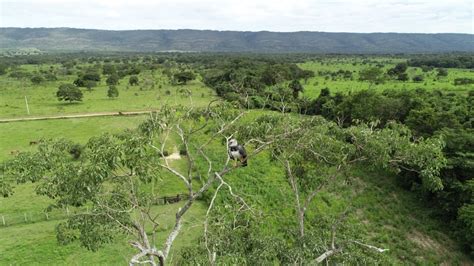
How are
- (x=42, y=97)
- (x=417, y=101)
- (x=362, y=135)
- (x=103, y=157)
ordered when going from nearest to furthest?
1. (x=103, y=157)
2. (x=362, y=135)
3. (x=417, y=101)
4. (x=42, y=97)

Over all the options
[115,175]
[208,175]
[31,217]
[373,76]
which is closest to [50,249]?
[31,217]

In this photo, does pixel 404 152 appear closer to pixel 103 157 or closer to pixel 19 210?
pixel 103 157

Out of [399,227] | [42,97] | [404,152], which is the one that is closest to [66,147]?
[404,152]

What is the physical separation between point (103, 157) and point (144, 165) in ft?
3.09

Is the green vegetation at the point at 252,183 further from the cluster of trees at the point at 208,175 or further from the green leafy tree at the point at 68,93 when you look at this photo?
the green leafy tree at the point at 68,93

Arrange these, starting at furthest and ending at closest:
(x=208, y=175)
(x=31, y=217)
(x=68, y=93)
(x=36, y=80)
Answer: (x=36, y=80) < (x=68, y=93) < (x=31, y=217) < (x=208, y=175)

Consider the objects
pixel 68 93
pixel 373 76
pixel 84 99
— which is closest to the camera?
pixel 68 93

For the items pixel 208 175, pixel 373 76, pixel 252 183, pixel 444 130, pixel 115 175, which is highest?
pixel 115 175

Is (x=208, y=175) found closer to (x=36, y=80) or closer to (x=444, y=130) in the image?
(x=444, y=130)

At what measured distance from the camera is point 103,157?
8.47 m

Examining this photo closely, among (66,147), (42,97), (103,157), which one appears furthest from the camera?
(42,97)

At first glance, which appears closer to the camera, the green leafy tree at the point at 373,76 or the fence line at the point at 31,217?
the fence line at the point at 31,217

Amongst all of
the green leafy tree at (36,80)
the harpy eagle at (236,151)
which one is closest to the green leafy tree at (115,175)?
the harpy eagle at (236,151)

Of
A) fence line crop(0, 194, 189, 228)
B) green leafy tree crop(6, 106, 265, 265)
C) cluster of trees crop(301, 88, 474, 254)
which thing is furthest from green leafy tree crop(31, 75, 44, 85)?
green leafy tree crop(6, 106, 265, 265)
